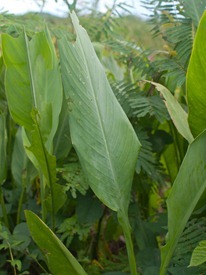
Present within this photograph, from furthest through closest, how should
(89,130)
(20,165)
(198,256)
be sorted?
(20,165), (89,130), (198,256)

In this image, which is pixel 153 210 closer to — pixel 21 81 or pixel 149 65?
pixel 149 65

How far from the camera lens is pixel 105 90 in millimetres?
1062

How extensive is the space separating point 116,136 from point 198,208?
0.22m

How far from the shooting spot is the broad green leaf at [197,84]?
0.89 meters

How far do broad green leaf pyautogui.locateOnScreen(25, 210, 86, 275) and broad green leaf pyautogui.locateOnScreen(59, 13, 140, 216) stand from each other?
0.43 feet

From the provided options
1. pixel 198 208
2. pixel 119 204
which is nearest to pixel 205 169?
pixel 198 208

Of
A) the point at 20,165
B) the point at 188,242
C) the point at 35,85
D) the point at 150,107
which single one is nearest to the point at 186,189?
the point at 188,242

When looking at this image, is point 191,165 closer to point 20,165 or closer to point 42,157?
point 42,157

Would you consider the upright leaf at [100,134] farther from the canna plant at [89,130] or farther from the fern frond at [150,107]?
the fern frond at [150,107]

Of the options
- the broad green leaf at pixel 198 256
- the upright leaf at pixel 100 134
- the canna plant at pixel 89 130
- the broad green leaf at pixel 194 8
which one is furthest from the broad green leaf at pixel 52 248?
the broad green leaf at pixel 194 8

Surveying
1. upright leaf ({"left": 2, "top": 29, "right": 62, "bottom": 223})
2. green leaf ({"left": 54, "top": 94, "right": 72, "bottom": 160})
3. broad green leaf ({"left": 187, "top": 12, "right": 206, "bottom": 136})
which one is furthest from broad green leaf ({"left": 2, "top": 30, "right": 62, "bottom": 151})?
broad green leaf ({"left": 187, "top": 12, "right": 206, "bottom": 136})

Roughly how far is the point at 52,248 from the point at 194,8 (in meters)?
0.66

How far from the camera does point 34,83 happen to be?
112cm

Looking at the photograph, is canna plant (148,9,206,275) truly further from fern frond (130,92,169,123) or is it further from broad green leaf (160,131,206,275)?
fern frond (130,92,169,123)
